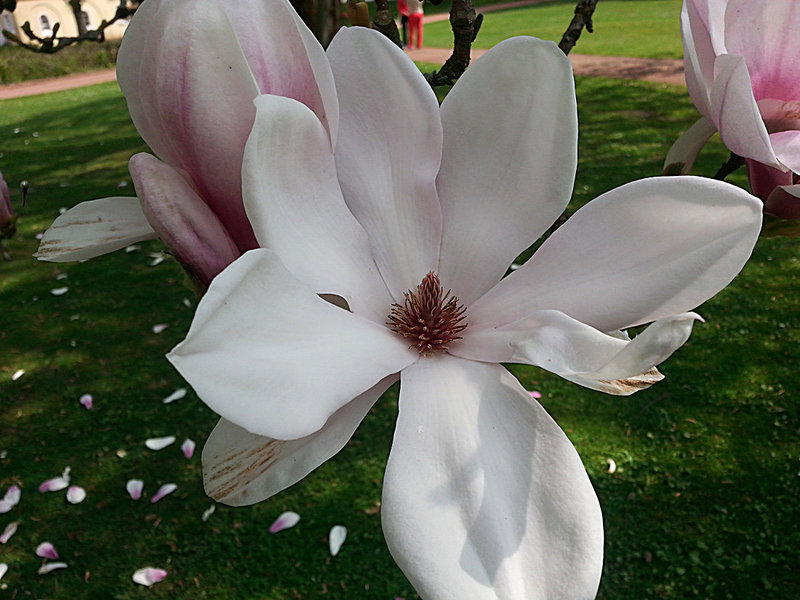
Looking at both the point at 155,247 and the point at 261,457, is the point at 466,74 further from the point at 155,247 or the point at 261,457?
the point at 155,247

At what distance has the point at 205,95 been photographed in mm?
447

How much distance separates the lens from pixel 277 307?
1.38 ft

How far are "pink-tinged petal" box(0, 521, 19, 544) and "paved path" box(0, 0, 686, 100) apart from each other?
17.2 feet

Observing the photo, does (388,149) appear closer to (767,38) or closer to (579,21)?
(767,38)

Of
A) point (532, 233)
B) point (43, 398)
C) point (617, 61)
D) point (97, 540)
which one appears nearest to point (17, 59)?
point (617, 61)

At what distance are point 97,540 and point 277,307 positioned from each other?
8.67 feet

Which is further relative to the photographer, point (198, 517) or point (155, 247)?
point (155, 247)

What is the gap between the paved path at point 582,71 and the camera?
8.19m

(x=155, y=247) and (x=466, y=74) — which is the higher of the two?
(x=466, y=74)

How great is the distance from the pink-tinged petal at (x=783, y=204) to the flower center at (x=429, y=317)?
0.91 ft

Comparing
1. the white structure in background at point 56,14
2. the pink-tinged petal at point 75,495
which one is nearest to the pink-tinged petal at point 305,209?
the pink-tinged petal at point 75,495

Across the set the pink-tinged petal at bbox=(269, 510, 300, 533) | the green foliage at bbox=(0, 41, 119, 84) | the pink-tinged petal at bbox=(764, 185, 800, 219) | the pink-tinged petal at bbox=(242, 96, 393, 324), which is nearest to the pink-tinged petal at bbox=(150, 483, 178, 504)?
the pink-tinged petal at bbox=(269, 510, 300, 533)

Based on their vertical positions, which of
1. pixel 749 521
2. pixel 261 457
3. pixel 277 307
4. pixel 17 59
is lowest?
pixel 17 59

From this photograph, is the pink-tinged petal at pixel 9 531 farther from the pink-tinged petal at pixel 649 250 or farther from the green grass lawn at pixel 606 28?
the green grass lawn at pixel 606 28
